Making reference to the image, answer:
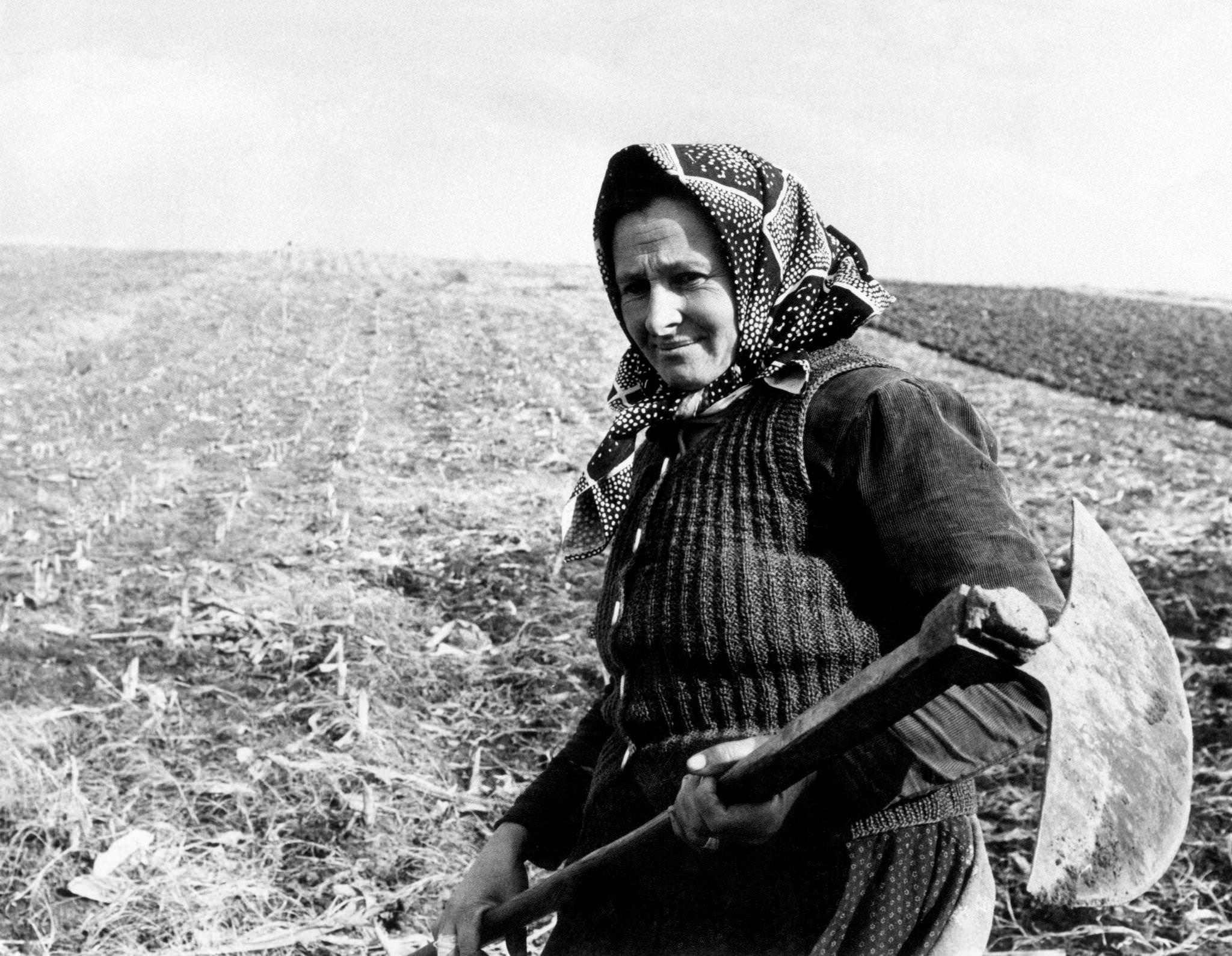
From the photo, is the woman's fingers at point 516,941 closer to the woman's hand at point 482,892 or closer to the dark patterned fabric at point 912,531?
the woman's hand at point 482,892

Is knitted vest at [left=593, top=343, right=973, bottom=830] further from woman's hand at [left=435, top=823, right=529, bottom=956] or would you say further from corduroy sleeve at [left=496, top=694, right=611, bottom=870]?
woman's hand at [left=435, top=823, right=529, bottom=956]

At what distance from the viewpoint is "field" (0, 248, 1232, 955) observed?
3.25 m

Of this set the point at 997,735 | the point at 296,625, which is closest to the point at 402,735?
the point at 296,625

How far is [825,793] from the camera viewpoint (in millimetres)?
1344

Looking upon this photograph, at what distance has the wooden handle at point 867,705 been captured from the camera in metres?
1.07

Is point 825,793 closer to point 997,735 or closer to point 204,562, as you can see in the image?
point 997,735

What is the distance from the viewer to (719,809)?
1.30 m

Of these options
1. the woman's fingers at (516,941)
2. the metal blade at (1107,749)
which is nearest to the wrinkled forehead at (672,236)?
the metal blade at (1107,749)

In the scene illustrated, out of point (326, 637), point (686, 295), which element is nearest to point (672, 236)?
point (686, 295)

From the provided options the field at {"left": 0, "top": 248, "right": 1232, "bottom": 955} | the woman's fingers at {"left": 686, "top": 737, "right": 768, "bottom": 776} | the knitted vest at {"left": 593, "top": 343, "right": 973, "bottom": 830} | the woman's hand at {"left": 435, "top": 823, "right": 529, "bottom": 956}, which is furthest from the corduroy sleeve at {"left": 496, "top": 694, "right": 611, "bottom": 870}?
the field at {"left": 0, "top": 248, "right": 1232, "bottom": 955}

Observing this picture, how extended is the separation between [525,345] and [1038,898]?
12484 millimetres

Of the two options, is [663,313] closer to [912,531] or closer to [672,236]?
[672,236]

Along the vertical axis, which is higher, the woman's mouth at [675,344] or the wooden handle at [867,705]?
the woman's mouth at [675,344]

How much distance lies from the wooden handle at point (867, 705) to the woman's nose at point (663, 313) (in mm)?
571
